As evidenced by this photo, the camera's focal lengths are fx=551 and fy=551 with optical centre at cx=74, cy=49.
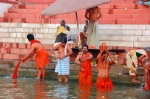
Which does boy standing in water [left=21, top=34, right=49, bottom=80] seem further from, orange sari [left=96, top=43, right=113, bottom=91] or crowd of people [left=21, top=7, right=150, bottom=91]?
orange sari [left=96, top=43, right=113, bottom=91]

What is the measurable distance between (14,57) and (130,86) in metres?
4.24

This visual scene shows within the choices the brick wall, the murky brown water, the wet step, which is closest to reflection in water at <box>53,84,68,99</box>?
the murky brown water

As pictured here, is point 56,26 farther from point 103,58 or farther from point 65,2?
point 103,58

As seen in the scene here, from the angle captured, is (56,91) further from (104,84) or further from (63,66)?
(63,66)

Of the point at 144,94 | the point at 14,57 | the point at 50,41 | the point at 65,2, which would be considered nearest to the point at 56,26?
the point at 50,41

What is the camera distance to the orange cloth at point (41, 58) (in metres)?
14.4

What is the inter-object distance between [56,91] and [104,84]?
4.17 feet

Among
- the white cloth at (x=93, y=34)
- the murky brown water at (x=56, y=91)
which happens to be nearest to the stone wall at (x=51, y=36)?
the white cloth at (x=93, y=34)

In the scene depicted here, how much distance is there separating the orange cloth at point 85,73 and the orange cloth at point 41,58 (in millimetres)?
1347

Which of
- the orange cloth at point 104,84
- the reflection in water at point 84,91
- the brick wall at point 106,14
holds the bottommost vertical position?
the reflection in water at point 84,91

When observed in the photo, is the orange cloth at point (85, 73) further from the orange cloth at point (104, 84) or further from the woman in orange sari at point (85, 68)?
the orange cloth at point (104, 84)

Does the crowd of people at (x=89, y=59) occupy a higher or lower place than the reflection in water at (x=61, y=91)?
higher

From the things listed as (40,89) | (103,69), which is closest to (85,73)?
(103,69)

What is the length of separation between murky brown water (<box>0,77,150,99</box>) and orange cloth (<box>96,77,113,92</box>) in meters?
0.14
